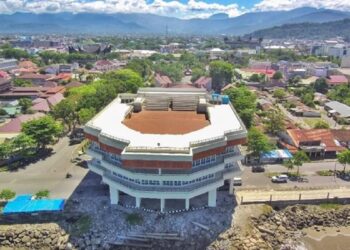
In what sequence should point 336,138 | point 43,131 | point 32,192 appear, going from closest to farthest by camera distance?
point 32,192 < point 43,131 < point 336,138

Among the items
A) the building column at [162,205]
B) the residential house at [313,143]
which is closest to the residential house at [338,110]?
the residential house at [313,143]

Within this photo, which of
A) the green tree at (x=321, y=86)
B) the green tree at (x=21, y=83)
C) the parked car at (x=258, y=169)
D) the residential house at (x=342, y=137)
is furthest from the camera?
the green tree at (x=321, y=86)

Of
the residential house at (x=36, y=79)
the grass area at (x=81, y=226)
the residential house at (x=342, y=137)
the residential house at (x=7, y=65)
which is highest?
the residential house at (x=7, y=65)

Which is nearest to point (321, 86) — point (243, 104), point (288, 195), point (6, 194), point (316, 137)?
point (243, 104)

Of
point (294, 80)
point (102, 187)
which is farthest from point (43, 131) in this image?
point (294, 80)

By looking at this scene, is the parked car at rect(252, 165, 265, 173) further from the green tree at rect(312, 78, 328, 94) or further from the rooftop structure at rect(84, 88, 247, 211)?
the green tree at rect(312, 78, 328, 94)

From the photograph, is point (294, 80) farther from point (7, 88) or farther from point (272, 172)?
point (7, 88)

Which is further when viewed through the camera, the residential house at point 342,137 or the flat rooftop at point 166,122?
the residential house at point 342,137

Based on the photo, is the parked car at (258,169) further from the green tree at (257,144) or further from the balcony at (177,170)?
the balcony at (177,170)
